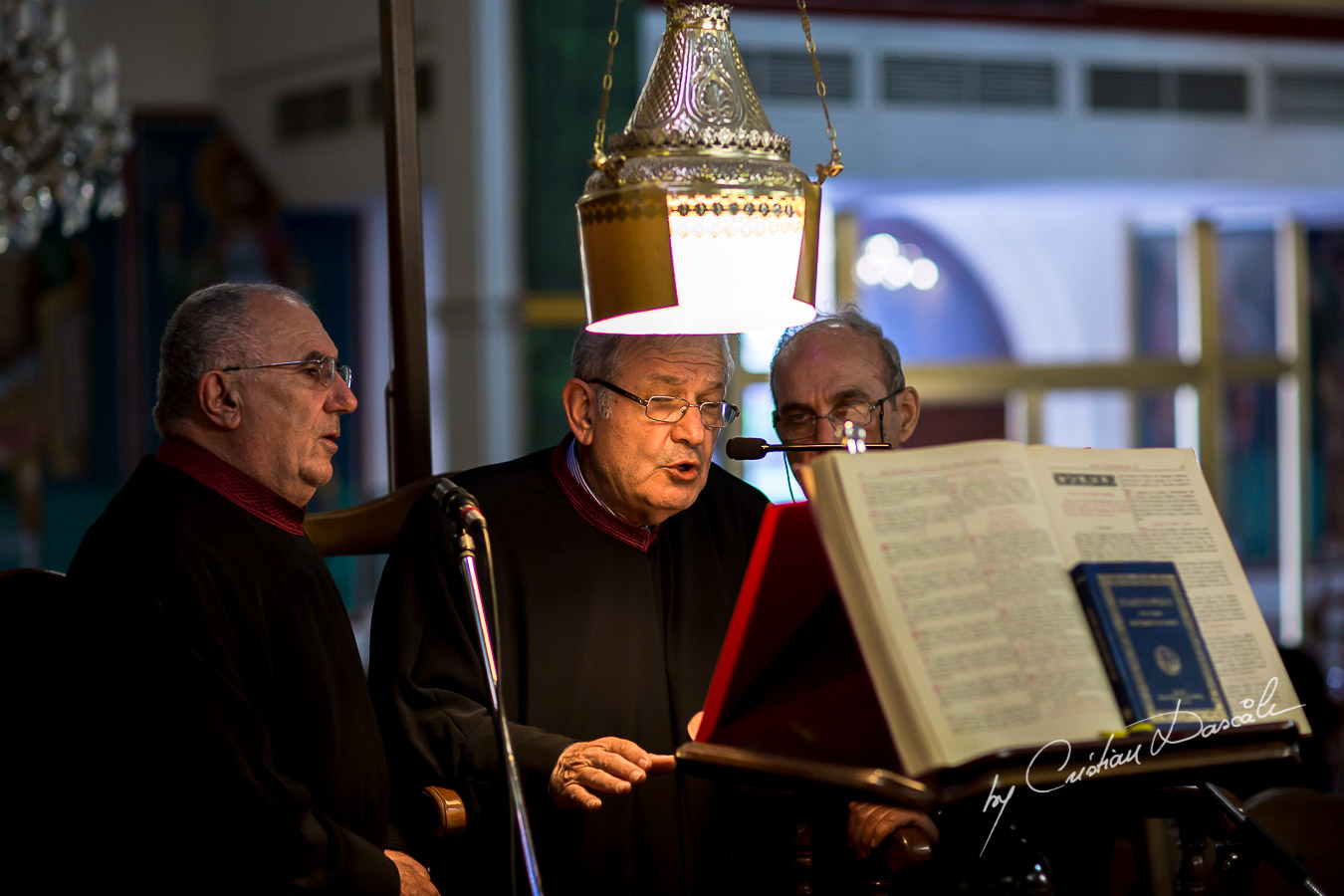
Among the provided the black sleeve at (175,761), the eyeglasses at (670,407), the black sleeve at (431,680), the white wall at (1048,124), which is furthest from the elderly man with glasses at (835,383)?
the white wall at (1048,124)

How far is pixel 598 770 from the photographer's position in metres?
2.22

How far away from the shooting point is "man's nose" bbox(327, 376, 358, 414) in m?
2.44

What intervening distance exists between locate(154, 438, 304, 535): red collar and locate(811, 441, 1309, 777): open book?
1059mm

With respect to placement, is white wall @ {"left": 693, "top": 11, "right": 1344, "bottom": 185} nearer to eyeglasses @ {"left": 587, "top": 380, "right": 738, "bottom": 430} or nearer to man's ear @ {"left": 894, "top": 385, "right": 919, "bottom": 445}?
man's ear @ {"left": 894, "top": 385, "right": 919, "bottom": 445}

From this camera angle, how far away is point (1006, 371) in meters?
9.49

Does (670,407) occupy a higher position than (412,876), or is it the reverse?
(670,407)

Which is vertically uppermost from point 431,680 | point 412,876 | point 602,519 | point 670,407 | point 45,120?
point 45,120

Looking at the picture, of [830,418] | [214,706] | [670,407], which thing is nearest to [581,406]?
[670,407]

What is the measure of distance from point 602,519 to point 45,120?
12.9 feet

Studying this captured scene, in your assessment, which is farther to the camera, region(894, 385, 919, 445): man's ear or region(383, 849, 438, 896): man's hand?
region(894, 385, 919, 445): man's ear

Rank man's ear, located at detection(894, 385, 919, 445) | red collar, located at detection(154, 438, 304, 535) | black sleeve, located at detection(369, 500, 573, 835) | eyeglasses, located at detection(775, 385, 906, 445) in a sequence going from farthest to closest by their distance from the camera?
man's ear, located at detection(894, 385, 919, 445) < eyeglasses, located at detection(775, 385, 906, 445) < black sleeve, located at detection(369, 500, 573, 835) < red collar, located at detection(154, 438, 304, 535)

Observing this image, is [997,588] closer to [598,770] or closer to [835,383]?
[598,770]

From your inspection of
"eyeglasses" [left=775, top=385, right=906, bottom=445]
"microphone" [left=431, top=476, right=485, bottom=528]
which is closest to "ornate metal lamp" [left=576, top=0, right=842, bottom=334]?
"microphone" [left=431, top=476, right=485, bottom=528]

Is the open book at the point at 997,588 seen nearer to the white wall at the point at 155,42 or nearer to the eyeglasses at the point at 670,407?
the eyeglasses at the point at 670,407
